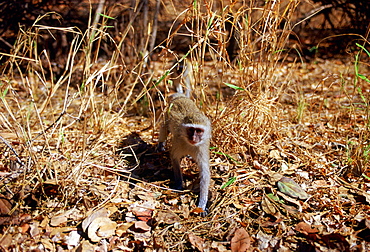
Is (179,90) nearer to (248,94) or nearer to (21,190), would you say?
(248,94)

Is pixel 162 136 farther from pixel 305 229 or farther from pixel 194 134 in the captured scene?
pixel 305 229

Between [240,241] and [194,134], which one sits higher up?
[194,134]

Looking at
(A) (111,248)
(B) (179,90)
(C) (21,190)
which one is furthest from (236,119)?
(C) (21,190)

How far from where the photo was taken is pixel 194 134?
3195mm

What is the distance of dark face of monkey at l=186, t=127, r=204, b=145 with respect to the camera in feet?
10.5

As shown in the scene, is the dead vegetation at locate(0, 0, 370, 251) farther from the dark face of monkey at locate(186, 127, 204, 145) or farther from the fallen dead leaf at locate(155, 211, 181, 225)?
the dark face of monkey at locate(186, 127, 204, 145)

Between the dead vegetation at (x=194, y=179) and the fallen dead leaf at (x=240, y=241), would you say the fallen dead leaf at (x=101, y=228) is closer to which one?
the dead vegetation at (x=194, y=179)

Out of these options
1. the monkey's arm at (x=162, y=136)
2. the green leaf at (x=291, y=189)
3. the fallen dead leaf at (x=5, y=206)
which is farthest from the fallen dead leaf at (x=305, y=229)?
the fallen dead leaf at (x=5, y=206)

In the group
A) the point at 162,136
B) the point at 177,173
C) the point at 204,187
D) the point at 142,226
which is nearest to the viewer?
the point at 142,226

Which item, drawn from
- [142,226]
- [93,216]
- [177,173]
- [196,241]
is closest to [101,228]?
[93,216]

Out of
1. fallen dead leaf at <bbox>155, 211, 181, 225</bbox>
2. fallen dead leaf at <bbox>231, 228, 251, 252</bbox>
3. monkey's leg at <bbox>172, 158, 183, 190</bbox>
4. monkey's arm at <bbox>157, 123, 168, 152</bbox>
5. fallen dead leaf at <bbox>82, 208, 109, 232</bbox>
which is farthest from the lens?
monkey's arm at <bbox>157, 123, 168, 152</bbox>

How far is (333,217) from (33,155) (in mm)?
2551

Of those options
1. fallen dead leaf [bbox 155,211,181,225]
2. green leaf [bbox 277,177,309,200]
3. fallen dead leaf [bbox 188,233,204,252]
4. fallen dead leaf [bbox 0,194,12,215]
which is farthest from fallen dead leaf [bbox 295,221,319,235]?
fallen dead leaf [bbox 0,194,12,215]

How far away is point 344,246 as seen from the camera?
2598 mm
